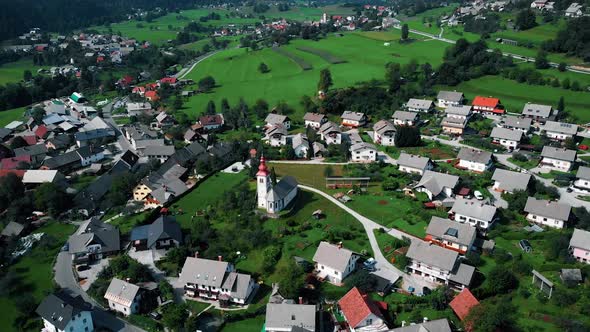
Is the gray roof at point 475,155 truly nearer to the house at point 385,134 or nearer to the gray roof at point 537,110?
the house at point 385,134

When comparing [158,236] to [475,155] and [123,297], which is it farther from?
[475,155]

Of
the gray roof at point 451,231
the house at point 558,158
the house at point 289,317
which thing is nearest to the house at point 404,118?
the house at point 558,158

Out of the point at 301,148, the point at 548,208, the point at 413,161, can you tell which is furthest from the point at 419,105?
the point at 548,208

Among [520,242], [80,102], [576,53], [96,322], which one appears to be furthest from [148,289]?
[576,53]

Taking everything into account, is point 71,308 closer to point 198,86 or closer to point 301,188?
point 301,188

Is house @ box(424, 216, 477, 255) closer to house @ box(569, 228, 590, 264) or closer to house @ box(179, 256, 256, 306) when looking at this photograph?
house @ box(569, 228, 590, 264)

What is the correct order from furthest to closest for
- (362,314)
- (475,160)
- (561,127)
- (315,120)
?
(315,120)
(561,127)
(475,160)
(362,314)

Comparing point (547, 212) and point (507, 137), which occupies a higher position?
point (547, 212)

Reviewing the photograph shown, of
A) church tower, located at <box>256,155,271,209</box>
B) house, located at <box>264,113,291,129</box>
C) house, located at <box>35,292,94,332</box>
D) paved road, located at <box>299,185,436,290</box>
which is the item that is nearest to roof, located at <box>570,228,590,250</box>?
paved road, located at <box>299,185,436,290</box>
